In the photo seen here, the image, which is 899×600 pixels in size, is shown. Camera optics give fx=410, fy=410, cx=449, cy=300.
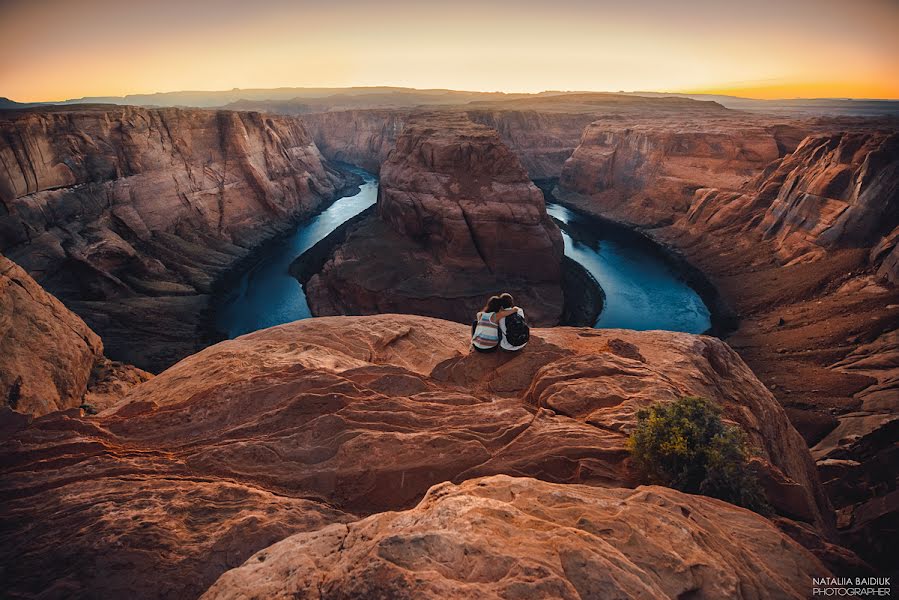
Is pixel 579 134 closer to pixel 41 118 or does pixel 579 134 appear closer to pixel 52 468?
pixel 41 118

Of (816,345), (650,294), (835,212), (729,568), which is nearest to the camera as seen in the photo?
(729,568)

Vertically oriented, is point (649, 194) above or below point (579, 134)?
below

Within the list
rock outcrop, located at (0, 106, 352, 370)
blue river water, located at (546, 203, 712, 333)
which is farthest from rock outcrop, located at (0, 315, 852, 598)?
blue river water, located at (546, 203, 712, 333)

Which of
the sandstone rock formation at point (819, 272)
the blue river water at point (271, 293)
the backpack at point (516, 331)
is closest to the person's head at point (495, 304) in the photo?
the backpack at point (516, 331)

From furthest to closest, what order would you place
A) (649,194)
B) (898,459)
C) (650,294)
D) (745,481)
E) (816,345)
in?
(649,194)
(650,294)
(816,345)
(898,459)
(745,481)

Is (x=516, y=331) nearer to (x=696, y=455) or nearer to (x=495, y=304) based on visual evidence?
(x=495, y=304)

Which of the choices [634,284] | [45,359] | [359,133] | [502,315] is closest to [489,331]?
[502,315]

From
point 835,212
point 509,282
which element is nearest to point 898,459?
point 509,282
